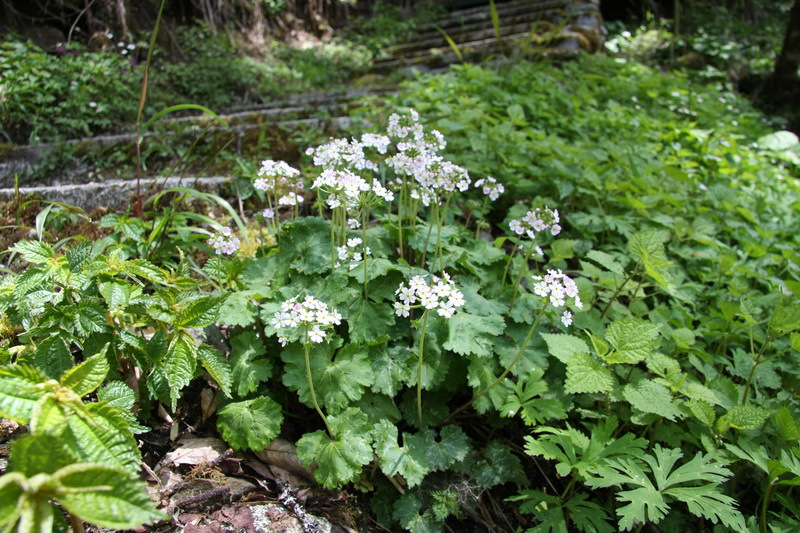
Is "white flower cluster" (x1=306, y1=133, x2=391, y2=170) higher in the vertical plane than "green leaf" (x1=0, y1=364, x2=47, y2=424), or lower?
higher

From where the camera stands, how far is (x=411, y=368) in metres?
1.91

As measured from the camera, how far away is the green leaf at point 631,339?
1.86m

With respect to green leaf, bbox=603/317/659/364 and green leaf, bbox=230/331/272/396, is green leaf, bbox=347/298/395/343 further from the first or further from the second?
green leaf, bbox=603/317/659/364

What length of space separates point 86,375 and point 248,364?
0.66 meters

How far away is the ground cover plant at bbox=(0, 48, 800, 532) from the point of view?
5.08 feet

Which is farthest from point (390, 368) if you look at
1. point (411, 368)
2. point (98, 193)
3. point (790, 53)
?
point (790, 53)

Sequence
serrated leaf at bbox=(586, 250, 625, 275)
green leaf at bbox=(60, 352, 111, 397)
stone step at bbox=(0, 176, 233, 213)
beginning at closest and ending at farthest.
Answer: green leaf at bbox=(60, 352, 111, 397)
serrated leaf at bbox=(586, 250, 625, 275)
stone step at bbox=(0, 176, 233, 213)

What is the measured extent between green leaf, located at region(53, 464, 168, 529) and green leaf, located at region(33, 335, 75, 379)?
2.02 feet

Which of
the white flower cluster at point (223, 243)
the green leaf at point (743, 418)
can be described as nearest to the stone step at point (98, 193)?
the white flower cluster at point (223, 243)

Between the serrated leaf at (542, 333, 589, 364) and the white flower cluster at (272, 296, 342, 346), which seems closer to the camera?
the white flower cluster at (272, 296, 342, 346)

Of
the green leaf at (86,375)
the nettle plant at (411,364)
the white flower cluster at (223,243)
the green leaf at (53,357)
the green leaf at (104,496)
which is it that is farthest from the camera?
the white flower cluster at (223,243)

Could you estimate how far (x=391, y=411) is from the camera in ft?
6.18

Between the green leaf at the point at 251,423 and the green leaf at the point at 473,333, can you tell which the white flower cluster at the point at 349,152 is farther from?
the green leaf at the point at 251,423

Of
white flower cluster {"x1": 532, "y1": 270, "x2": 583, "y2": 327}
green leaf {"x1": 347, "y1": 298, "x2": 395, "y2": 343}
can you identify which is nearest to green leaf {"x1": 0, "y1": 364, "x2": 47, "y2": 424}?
green leaf {"x1": 347, "y1": 298, "x2": 395, "y2": 343}
